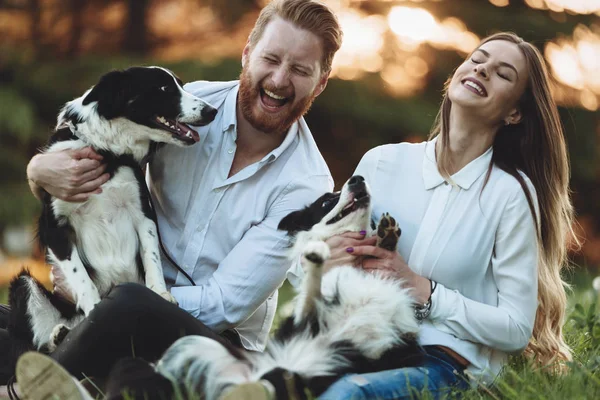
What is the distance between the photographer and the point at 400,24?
9.86m

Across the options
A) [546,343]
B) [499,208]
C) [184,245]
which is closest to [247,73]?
[184,245]

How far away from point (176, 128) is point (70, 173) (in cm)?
46

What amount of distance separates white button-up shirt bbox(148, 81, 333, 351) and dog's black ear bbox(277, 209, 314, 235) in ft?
0.13

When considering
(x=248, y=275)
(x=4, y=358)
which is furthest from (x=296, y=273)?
(x=4, y=358)

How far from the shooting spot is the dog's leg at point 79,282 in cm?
300

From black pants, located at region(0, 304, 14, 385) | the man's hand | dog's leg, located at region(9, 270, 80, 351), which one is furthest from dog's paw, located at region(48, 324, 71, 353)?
the man's hand

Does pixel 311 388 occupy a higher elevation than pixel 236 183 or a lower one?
lower

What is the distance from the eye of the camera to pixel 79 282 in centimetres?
302

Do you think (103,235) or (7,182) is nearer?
(103,235)

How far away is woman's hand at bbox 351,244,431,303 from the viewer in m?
2.75

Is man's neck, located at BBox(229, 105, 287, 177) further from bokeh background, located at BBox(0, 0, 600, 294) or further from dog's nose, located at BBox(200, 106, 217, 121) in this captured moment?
bokeh background, located at BBox(0, 0, 600, 294)

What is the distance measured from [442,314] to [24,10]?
9.31 m

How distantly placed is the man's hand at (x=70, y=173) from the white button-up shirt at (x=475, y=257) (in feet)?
4.00

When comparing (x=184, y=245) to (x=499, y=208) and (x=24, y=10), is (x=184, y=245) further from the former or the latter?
(x=24, y=10)
